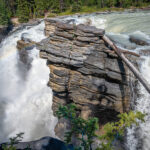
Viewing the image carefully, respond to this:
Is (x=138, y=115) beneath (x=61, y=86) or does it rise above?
above

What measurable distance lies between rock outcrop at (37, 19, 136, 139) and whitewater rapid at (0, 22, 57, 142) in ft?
11.4

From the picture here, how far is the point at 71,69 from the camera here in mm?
11000

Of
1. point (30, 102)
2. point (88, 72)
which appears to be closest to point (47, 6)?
point (30, 102)

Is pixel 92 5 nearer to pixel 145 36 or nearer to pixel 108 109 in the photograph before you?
pixel 145 36

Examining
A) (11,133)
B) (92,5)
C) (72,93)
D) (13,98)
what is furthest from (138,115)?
(92,5)

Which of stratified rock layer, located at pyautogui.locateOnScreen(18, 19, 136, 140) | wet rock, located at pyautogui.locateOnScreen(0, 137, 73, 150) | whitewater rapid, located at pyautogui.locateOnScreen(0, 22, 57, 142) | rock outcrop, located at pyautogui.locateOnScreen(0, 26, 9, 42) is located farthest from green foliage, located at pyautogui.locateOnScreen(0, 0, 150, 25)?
wet rock, located at pyautogui.locateOnScreen(0, 137, 73, 150)

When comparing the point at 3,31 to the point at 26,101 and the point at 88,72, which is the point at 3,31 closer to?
the point at 26,101

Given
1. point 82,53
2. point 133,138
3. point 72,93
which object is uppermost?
point 82,53

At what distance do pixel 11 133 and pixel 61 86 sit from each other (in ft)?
21.5

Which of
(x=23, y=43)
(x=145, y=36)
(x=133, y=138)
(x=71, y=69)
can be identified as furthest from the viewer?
(x=23, y=43)

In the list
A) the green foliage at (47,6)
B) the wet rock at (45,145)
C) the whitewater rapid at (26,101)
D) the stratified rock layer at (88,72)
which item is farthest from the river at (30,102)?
the green foliage at (47,6)

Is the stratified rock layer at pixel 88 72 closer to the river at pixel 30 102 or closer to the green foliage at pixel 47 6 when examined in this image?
the river at pixel 30 102

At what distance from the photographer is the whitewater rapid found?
43.6 ft

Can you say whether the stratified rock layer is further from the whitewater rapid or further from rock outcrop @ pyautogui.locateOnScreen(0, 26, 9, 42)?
rock outcrop @ pyautogui.locateOnScreen(0, 26, 9, 42)
